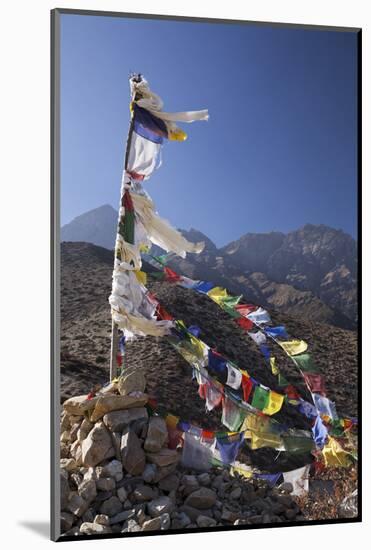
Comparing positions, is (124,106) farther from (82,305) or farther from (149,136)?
(82,305)

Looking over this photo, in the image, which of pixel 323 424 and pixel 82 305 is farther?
pixel 323 424

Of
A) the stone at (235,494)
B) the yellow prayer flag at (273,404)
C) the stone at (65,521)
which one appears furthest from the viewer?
the yellow prayer flag at (273,404)

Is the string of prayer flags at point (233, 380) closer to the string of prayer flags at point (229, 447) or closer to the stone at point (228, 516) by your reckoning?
the string of prayer flags at point (229, 447)

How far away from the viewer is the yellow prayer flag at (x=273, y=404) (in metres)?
5.29

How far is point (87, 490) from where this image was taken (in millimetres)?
4781

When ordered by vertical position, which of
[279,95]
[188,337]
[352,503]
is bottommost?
[352,503]

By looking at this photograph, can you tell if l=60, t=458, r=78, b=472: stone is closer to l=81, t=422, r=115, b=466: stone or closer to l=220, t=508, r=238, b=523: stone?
l=81, t=422, r=115, b=466: stone

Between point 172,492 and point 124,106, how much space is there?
2.21m

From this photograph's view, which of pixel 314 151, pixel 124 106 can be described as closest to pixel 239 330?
pixel 314 151

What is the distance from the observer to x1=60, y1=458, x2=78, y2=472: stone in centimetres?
482

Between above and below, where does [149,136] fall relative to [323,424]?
above

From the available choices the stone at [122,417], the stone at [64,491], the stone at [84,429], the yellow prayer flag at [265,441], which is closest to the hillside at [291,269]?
the yellow prayer flag at [265,441]

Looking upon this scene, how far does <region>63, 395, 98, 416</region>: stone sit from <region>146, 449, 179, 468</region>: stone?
0.44 meters

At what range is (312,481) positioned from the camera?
526cm
